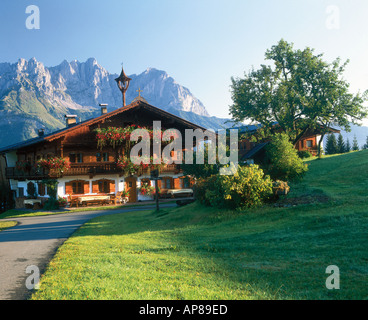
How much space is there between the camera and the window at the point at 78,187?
1318 inches

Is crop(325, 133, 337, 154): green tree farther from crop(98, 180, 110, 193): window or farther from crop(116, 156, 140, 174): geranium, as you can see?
crop(98, 180, 110, 193): window

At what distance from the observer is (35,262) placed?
924cm

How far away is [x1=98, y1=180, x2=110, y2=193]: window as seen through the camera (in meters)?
34.8

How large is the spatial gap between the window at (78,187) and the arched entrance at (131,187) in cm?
525

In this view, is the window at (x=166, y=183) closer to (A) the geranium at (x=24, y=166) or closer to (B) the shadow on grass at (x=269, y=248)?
(A) the geranium at (x=24, y=166)

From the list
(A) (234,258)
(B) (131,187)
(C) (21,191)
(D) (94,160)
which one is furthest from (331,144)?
(A) (234,258)

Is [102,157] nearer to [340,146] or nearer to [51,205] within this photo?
[51,205]

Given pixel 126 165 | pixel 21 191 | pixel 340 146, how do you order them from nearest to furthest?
pixel 126 165, pixel 21 191, pixel 340 146

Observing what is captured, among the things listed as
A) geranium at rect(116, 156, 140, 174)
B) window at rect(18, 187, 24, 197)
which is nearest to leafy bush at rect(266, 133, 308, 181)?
geranium at rect(116, 156, 140, 174)

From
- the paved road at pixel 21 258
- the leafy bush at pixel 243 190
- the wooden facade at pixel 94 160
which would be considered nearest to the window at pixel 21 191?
the wooden facade at pixel 94 160

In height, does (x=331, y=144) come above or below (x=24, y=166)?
above

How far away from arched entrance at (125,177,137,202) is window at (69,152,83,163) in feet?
19.4

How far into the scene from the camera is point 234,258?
25.9 feet

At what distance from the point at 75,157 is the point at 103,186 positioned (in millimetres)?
4682
